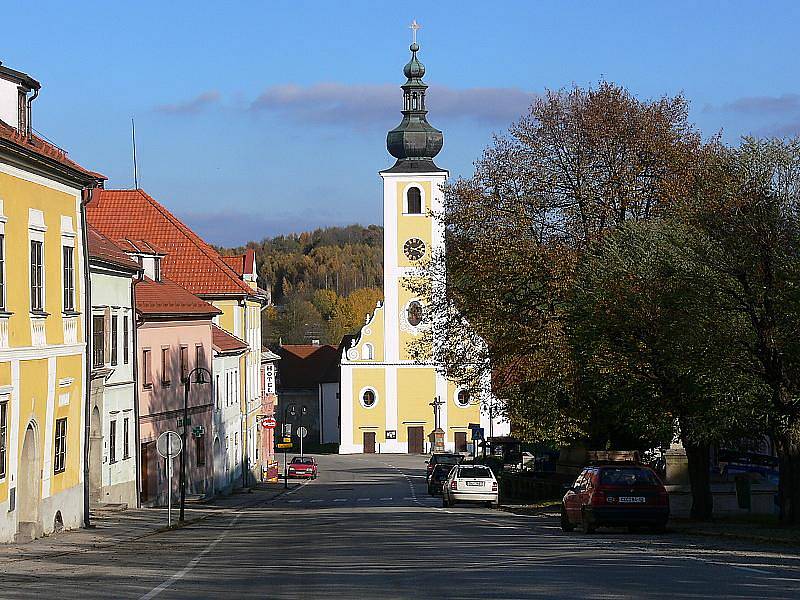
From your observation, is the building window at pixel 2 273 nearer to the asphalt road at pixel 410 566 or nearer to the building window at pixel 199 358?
the asphalt road at pixel 410 566

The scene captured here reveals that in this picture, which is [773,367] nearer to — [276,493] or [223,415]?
[223,415]

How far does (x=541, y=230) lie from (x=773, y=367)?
1456cm

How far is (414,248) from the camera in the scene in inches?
3748

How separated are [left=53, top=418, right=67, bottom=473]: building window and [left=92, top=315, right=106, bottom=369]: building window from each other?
520 centimetres

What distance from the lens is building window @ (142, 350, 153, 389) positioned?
130 ft

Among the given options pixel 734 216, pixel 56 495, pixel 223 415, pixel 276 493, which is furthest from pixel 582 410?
pixel 276 493

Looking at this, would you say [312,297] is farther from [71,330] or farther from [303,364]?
[71,330]

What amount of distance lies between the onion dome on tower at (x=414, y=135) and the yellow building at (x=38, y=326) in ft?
225

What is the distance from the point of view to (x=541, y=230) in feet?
122

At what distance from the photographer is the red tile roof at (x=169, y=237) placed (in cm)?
5844

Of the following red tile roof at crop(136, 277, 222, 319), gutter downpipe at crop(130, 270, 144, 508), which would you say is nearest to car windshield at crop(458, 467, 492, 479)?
gutter downpipe at crop(130, 270, 144, 508)

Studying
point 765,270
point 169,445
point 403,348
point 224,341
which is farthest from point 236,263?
point 765,270

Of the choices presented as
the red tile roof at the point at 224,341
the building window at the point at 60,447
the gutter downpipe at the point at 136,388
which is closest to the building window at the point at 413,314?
the red tile roof at the point at 224,341

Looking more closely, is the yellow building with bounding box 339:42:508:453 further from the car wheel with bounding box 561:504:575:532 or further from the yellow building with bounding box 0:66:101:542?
the car wheel with bounding box 561:504:575:532
